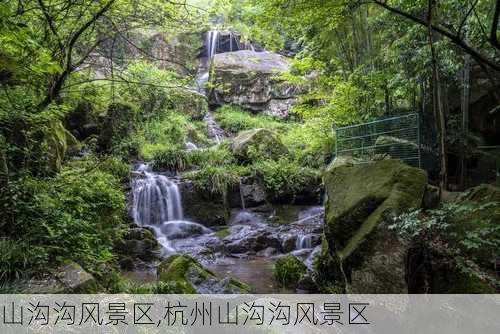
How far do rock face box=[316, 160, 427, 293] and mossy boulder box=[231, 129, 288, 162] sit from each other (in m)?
7.59

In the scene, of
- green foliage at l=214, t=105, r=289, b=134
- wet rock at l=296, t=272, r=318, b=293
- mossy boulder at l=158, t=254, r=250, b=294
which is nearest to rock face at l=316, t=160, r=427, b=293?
wet rock at l=296, t=272, r=318, b=293

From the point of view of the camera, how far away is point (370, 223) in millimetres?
4738

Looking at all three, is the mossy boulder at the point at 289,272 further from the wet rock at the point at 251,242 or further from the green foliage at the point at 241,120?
the green foliage at the point at 241,120

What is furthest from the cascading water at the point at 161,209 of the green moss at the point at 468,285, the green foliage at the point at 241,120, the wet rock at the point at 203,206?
the green foliage at the point at 241,120

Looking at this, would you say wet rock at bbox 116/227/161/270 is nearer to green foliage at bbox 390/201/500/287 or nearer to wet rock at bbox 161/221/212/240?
wet rock at bbox 161/221/212/240

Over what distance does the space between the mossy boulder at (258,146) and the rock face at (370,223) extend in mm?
7595

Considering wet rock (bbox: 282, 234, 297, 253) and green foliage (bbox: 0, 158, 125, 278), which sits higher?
green foliage (bbox: 0, 158, 125, 278)

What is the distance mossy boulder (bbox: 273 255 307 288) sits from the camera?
6281mm

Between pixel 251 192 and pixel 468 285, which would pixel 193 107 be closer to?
pixel 251 192

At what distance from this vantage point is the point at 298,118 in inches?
804

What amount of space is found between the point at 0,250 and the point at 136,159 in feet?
34.4

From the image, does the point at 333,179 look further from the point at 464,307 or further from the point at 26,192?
the point at 26,192

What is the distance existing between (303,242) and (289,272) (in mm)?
2483

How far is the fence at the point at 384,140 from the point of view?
27.1 feet
